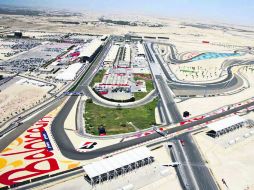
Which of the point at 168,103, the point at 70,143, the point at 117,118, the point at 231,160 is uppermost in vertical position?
the point at 168,103

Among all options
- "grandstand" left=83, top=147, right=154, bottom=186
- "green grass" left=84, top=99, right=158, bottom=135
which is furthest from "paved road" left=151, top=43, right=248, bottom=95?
"grandstand" left=83, top=147, right=154, bottom=186

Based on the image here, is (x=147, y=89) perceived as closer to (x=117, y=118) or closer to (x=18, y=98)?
(x=117, y=118)

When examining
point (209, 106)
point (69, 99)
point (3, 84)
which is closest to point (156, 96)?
point (209, 106)

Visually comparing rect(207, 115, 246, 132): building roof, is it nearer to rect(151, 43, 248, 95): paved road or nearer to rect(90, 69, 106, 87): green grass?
rect(151, 43, 248, 95): paved road

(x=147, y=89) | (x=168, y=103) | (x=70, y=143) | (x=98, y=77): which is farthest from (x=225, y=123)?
(x=98, y=77)

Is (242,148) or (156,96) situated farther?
(156,96)

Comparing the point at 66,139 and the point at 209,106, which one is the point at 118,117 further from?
the point at 209,106
